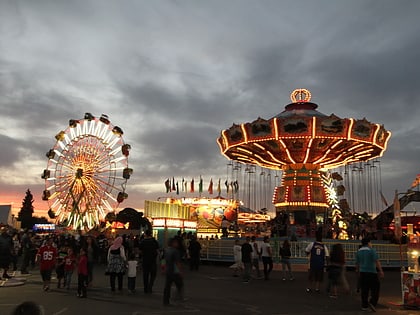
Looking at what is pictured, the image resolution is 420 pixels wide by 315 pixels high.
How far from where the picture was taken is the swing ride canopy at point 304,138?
26109 mm

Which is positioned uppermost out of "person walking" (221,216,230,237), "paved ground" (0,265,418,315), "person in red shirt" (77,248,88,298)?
"person walking" (221,216,230,237)

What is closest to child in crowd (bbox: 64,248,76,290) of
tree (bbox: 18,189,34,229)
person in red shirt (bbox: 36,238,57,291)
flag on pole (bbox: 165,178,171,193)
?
person in red shirt (bbox: 36,238,57,291)

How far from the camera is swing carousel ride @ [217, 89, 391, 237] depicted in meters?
26.2

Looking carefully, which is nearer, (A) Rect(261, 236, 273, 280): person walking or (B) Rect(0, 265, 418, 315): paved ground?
(B) Rect(0, 265, 418, 315): paved ground

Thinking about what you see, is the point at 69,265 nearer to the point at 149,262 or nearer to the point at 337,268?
the point at 149,262

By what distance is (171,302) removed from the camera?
9609mm

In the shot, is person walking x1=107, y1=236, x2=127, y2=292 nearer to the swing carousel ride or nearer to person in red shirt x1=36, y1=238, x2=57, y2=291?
person in red shirt x1=36, y1=238, x2=57, y2=291

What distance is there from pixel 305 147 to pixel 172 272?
20616 millimetres

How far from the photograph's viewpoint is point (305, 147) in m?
28.6

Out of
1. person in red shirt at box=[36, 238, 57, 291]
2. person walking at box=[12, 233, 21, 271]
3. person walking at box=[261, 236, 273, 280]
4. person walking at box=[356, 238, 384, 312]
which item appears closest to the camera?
person walking at box=[356, 238, 384, 312]

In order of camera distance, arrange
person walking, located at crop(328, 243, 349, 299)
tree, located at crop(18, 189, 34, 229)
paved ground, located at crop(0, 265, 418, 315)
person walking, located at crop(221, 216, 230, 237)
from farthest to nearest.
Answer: tree, located at crop(18, 189, 34, 229) → person walking, located at crop(221, 216, 230, 237) → person walking, located at crop(328, 243, 349, 299) → paved ground, located at crop(0, 265, 418, 315)

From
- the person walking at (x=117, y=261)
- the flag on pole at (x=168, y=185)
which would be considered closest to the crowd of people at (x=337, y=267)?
Answer: the person walking at (x=117, y=261)

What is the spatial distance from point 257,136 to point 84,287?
60.0 feet

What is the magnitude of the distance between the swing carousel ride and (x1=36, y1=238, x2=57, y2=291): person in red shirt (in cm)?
1665
